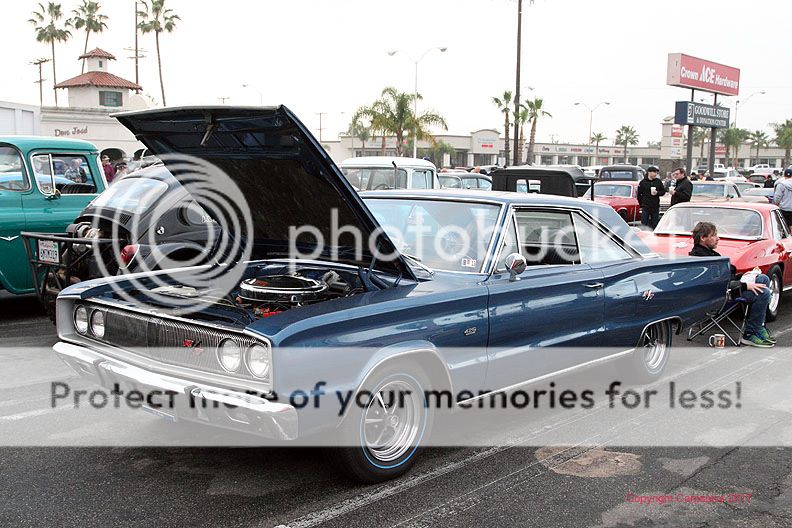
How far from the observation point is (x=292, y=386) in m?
3.59

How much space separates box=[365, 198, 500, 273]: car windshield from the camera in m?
4.84

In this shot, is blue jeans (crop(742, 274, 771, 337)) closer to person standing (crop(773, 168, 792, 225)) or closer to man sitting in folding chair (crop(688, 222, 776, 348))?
man sitting in folding chair (crop(688, 222, 776, 348))

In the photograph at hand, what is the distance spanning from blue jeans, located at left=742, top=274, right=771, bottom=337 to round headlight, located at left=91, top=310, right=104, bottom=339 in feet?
20.0

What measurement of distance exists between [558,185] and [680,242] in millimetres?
4052

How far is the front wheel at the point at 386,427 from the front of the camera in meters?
3.95

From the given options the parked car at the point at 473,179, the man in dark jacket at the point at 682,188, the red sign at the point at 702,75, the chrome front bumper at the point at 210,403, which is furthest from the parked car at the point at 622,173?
the chrome front bumper at the point at 210,403

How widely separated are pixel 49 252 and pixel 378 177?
27.4ft

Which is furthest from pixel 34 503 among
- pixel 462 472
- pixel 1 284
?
pixel 1 284

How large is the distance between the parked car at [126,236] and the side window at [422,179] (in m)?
6.98

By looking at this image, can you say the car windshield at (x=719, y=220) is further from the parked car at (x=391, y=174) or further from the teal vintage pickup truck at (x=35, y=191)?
the teal vintage pickup truck at (x=35, y=191)

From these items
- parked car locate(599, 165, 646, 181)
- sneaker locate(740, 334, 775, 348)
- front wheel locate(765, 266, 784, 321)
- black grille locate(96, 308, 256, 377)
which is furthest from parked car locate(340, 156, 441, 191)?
parked car locate(599, 165, 646, 181)

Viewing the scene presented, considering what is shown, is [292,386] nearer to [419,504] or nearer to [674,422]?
[419,504]

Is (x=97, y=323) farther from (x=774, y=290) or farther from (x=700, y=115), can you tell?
(x=700, y=115)

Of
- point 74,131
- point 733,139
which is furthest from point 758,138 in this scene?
point 74,131
